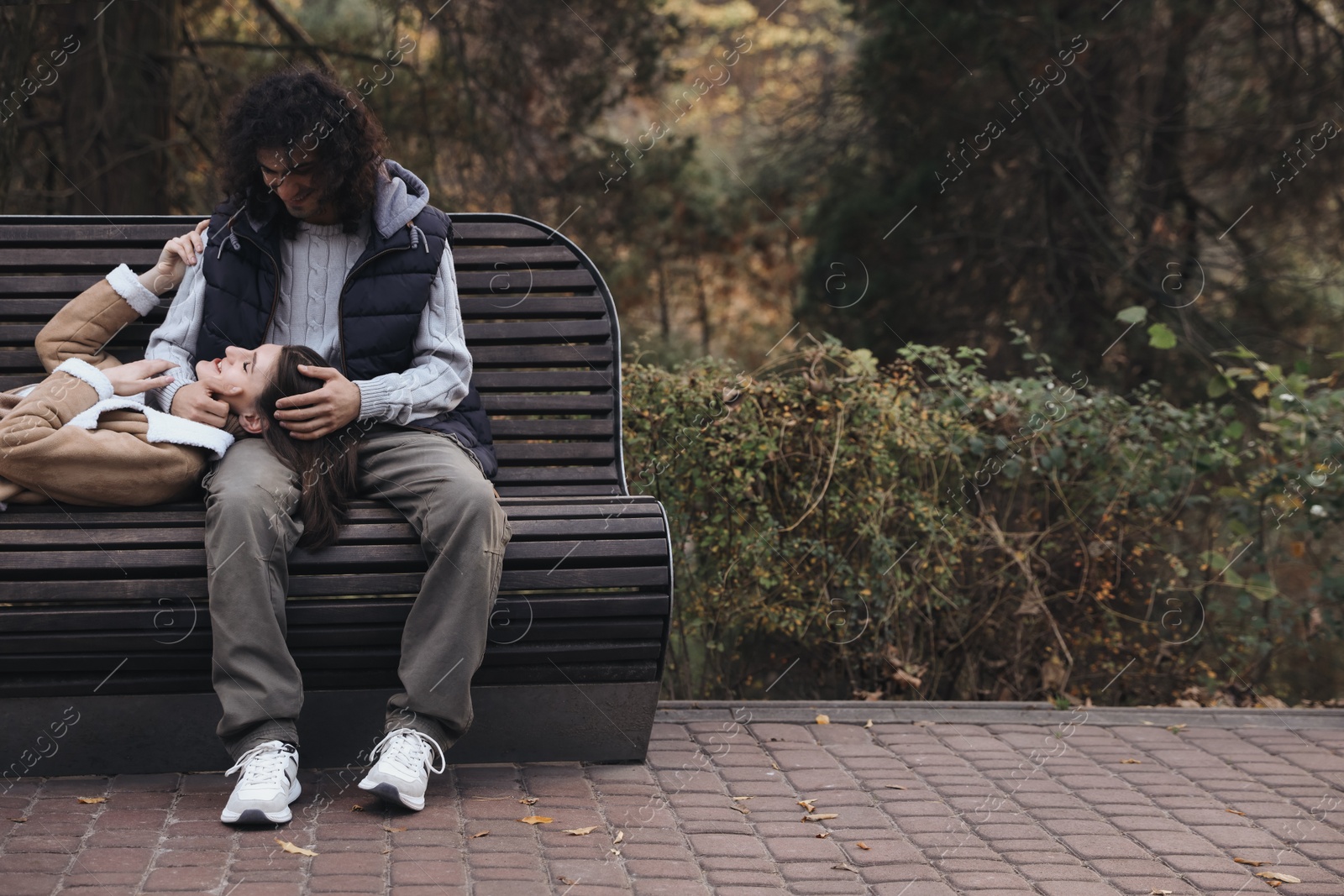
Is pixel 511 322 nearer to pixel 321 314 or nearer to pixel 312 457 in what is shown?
pixel 321 314

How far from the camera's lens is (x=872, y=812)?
321 cm

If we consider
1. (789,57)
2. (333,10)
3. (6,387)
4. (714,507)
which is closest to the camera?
(6,387)

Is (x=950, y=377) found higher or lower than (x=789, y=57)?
lower

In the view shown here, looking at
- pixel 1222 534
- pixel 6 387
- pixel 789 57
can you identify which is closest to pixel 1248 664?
pixel 1222 534

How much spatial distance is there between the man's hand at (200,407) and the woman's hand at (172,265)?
517mm

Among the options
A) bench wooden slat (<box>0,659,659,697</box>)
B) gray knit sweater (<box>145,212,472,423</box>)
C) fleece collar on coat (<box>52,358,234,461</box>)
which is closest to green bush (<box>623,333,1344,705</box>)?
gray knit sweater (<box>145,212,472,423</box>)

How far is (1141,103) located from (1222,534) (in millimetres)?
4224

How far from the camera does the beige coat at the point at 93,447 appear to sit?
3.06 metres

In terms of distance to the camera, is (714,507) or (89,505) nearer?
(89,505)

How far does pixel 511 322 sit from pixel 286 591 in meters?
1.24

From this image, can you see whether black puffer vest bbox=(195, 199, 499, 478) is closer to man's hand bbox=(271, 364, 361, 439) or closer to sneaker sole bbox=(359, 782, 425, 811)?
man's hand bbox=(271, 364, 361, 439)

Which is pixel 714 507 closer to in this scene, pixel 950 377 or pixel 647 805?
pixel 950 377

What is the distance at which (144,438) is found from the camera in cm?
319

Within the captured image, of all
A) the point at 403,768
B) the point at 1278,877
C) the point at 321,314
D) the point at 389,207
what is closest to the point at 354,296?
the point at 321,314
